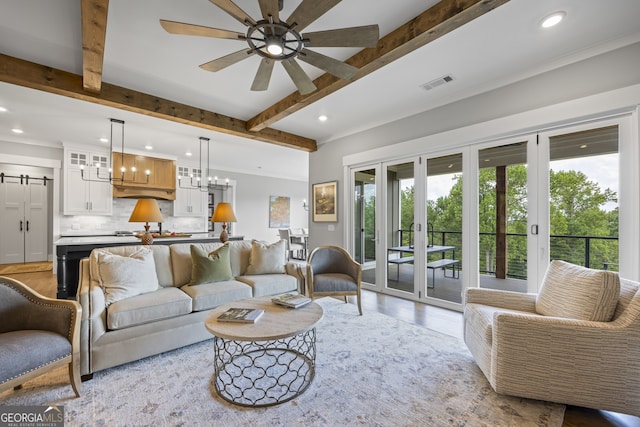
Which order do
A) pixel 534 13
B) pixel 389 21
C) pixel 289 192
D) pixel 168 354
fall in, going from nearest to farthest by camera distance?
pixel 534 13, pixel 389 21, pixel 168 354, pixel 289 192

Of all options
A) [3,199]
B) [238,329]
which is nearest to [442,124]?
[238,329]

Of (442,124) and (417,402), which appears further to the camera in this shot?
(442,124)

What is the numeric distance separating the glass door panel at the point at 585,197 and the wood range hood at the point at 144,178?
6.97 m

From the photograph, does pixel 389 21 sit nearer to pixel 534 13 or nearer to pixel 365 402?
pixel 534 13

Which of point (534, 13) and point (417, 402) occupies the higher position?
point (534, 13)

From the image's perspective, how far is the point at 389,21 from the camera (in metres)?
2.17

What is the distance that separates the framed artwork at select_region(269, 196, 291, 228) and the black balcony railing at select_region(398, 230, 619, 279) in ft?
20.1

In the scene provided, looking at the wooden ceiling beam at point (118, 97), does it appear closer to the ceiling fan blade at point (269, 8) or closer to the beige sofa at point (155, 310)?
the beige sofa at point (155, 310)

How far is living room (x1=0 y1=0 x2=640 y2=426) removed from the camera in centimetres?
227

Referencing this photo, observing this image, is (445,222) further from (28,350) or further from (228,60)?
(28,350)

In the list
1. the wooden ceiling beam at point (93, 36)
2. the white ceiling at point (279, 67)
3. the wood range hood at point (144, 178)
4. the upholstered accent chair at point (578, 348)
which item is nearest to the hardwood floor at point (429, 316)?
the upholstered accent chair at point (578, 348)

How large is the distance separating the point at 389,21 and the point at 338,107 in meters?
1.67

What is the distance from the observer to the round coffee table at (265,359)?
1.72 meters
